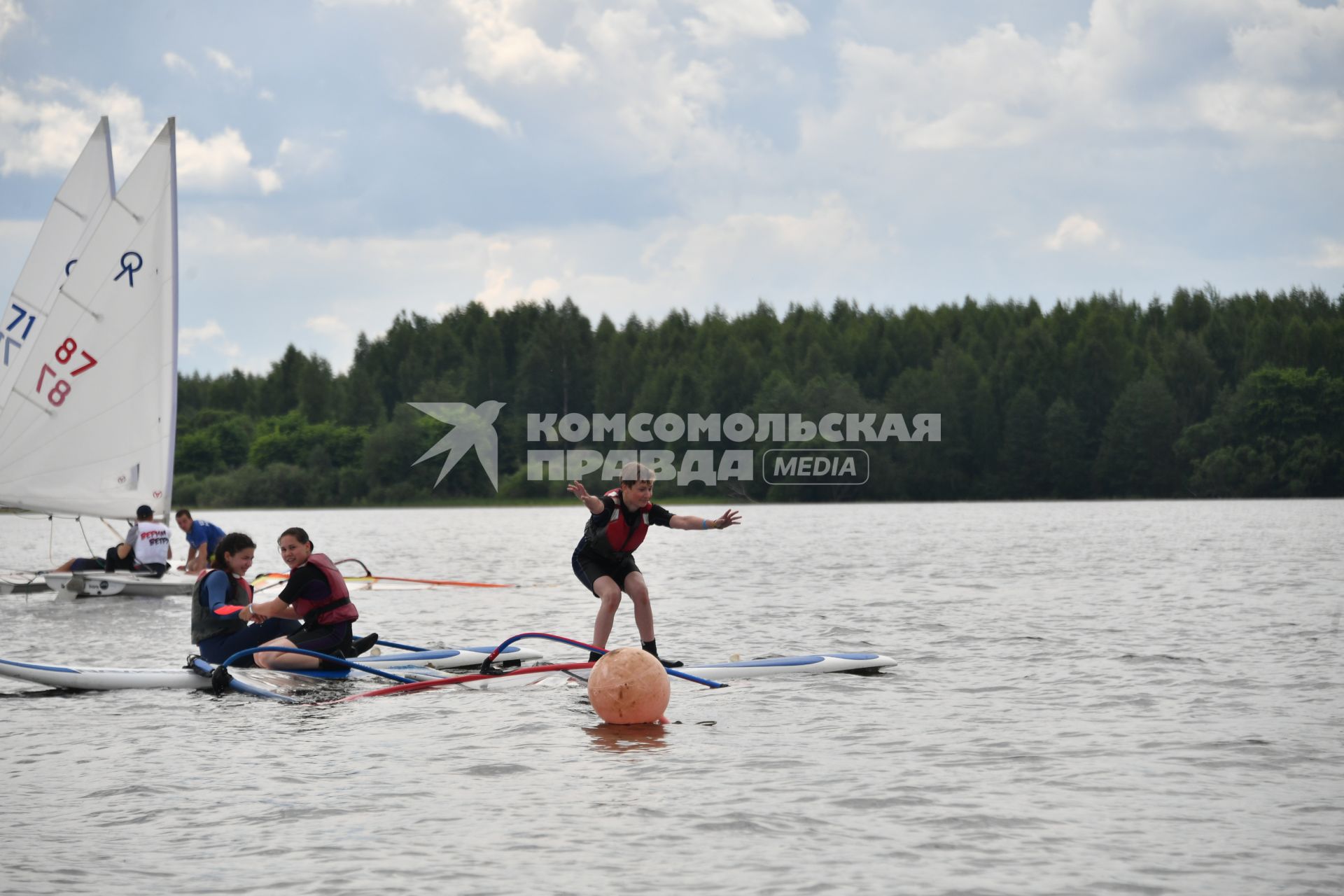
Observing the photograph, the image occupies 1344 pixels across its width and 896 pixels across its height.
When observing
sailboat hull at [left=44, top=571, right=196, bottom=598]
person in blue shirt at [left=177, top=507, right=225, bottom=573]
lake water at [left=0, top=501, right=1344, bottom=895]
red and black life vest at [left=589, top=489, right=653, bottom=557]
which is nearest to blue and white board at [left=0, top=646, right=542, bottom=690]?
lake water at [left=0, top=501, right=1344, bottom=895]

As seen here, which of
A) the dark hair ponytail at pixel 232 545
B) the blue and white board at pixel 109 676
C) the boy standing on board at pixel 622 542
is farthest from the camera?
the blue and white board at pixel 109 676

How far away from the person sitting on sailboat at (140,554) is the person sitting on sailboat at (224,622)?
11.0 m

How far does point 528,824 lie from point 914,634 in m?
11.0

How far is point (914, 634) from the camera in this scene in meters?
18.4

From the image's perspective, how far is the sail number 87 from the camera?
25172mm

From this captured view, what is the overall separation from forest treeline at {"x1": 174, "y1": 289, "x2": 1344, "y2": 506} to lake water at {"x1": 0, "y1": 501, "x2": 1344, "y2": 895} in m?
80.1

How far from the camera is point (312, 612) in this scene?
13.5 m

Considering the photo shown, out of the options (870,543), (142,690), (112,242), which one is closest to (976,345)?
(870,543)

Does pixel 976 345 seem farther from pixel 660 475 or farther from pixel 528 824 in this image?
pixel 528 824

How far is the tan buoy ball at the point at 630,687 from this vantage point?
11391mm

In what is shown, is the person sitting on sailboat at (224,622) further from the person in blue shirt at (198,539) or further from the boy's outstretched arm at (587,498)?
the person in blue shirt at (198,539)

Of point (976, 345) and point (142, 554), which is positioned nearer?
point (142, 554)

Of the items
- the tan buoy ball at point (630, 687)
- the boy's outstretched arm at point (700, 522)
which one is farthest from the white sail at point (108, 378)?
the tan buoy ball at point (630, 687)

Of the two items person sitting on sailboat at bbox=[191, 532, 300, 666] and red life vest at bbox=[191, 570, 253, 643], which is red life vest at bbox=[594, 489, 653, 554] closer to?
person sitting on sailboat at bbox=[191, 532, 300, 666]
